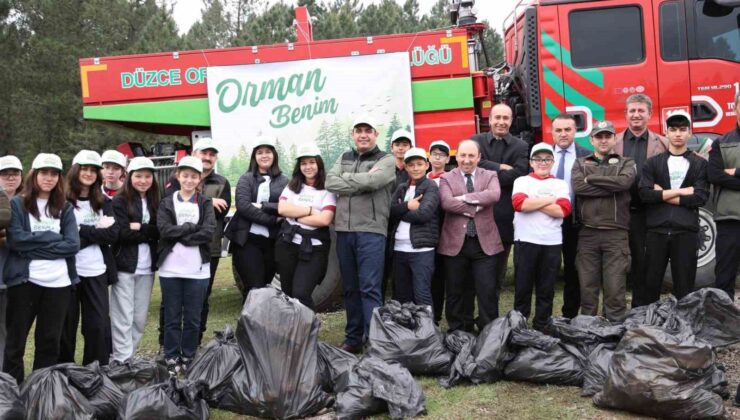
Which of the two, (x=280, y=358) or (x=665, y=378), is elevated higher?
(x=280, y=358)

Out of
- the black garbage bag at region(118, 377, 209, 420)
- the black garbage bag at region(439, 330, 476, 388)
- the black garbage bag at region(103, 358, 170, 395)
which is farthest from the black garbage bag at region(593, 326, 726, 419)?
the black garbage bag at region(103, 358, 170, 395)

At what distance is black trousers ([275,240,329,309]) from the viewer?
5.36m

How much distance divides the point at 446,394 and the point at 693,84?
163 inches

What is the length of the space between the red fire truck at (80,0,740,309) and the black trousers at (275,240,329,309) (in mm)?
1218

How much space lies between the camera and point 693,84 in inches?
263

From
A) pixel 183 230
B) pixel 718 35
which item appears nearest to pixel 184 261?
pixel 183 230

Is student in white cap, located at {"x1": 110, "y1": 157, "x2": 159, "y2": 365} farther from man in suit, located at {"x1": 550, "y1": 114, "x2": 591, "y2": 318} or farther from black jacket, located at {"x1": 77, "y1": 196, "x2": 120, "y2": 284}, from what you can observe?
man in suit, located at {"x1": 550, "y1": 114, "x2": 591, "y2": 318}

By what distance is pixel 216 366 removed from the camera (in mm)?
4422

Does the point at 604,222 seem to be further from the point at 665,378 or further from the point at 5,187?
the point at 5,187

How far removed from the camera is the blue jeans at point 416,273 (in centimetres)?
538

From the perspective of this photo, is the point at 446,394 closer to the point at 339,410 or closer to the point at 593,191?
the point at 339,410

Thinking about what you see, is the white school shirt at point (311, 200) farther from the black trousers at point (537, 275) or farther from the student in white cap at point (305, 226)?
the black trousers at point (537, 275)

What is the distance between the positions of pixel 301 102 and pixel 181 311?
2.56 meters

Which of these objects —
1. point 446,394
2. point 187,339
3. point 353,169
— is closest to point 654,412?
point 446,394
